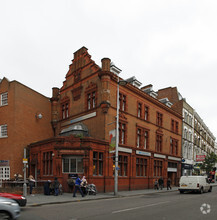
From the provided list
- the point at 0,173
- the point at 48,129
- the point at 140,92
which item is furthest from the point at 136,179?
the point at 0,173

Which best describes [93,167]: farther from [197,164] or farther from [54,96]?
[197,164]

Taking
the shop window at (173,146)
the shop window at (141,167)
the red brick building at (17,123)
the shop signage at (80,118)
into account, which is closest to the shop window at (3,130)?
the red brick building at (17,123)

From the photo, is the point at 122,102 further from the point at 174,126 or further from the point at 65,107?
the point at 174,126

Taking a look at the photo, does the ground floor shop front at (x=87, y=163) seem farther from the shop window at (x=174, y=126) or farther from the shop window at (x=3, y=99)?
the shop window at (x=174, y=126)

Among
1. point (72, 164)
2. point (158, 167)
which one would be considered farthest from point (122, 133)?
point (158, 167)

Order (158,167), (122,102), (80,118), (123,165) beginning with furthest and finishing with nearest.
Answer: (158,167) < (80,118) < (122,102) < (123,165)

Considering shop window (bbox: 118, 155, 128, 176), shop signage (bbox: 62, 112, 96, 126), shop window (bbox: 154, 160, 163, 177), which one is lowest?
shop window (bbox: 154, 160, 163, 177)

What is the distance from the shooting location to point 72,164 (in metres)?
24.9

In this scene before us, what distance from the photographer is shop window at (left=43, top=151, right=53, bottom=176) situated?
26625 millimetres

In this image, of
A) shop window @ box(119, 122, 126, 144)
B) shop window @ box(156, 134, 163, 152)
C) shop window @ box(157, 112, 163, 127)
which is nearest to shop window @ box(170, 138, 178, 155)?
shop window @ box(156, 134, 163, 152)

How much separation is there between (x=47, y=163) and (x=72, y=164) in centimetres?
391

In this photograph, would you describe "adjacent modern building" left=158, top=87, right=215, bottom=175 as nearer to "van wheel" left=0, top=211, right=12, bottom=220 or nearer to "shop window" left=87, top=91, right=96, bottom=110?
"shop window" left=87, top=91, right=96, bottom=110

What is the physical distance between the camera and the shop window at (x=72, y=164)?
976 inches

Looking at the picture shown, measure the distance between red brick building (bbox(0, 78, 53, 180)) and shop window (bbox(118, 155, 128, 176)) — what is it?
34.0 ft
